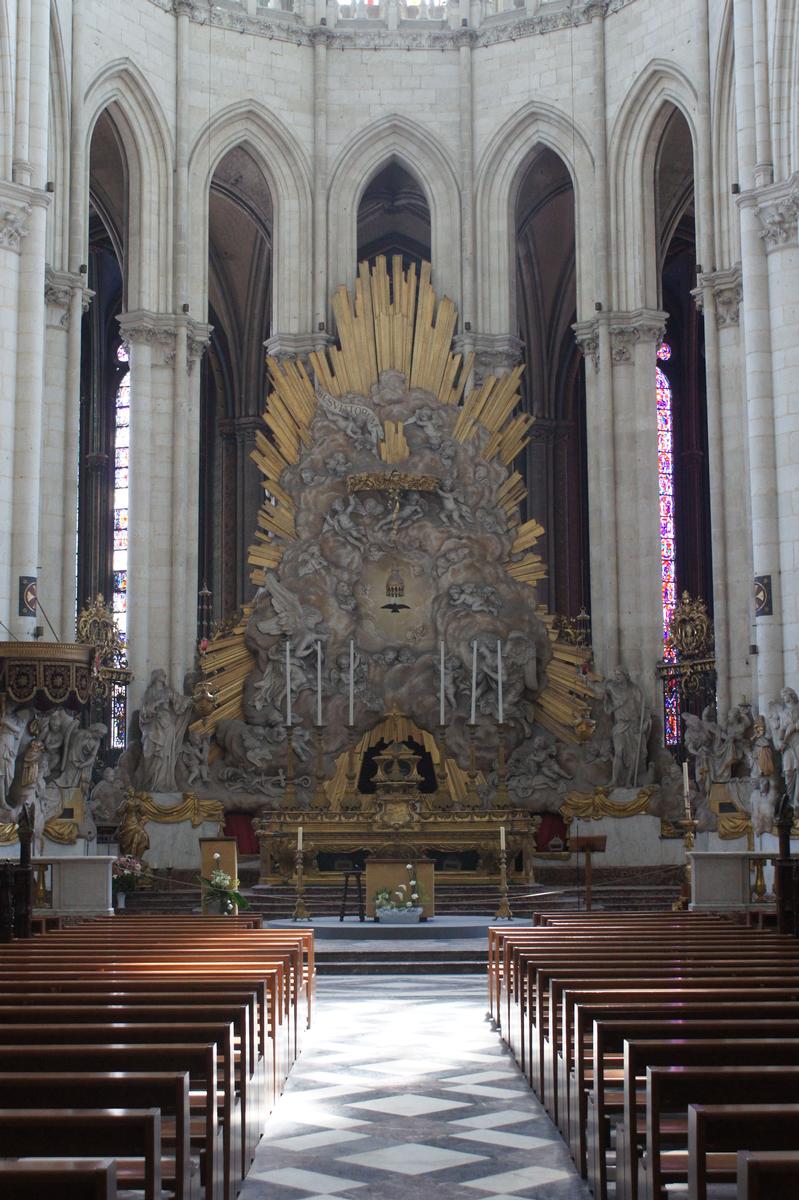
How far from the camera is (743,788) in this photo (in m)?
21.4

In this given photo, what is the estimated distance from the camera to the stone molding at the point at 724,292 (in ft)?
75.5

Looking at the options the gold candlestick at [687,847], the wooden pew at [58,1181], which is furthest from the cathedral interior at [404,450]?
the wooden pew at [58,1181]

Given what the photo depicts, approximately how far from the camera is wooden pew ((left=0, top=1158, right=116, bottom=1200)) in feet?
9.49

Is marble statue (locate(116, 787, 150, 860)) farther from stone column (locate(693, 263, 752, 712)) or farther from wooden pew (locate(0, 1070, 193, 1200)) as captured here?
wooden pew (locate(0, 1070, 193, 1200))

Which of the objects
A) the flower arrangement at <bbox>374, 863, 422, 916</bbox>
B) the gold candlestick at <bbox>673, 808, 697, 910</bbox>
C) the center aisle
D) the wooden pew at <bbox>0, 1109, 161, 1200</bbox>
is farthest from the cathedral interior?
the wooden pew at <bbox>0, 1109, 161, 1200</bbox>

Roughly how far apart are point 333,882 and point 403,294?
9649 mm

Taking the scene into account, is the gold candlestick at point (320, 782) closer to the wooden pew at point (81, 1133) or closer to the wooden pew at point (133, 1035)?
the wooden pew at point (133, 1035)

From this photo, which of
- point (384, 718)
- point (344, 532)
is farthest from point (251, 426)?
point (384, 718)

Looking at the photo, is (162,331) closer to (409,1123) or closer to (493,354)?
(493,354)

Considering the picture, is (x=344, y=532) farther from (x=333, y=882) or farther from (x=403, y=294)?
(x=333, y=882)

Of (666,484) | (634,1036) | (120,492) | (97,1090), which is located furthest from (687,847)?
(120,492)

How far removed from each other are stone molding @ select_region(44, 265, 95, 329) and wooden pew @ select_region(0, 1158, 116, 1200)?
820 inches

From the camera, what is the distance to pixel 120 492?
32.5 metres

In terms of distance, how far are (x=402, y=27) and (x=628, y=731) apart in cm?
1266
